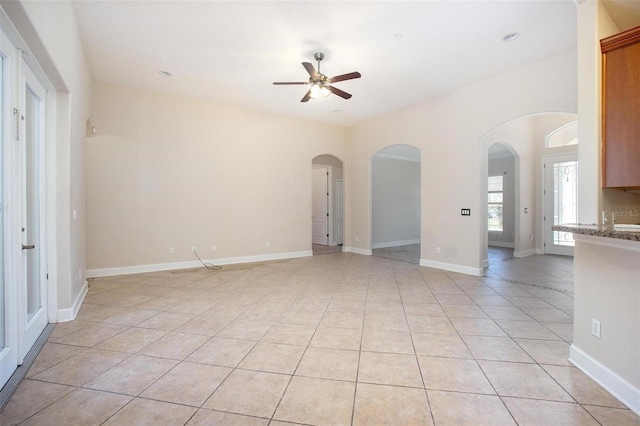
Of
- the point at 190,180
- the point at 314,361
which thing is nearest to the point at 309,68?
the point at 314,361

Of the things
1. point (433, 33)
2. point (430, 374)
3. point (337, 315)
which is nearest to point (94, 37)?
point (433, 33)

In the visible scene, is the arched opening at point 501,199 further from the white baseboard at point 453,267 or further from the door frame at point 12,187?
the door frame at point 12,187

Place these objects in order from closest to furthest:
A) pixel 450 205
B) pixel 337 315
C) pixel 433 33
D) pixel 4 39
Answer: pixel 4 39
pixel 337 315
pixel 433 33
pixel 450 205

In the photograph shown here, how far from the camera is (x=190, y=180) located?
564cm

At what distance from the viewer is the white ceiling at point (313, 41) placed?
10.0ft

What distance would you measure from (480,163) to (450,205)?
88 centimetres

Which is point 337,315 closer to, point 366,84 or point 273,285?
point 273,285

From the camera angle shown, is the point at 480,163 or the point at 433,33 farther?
the point at 480,163

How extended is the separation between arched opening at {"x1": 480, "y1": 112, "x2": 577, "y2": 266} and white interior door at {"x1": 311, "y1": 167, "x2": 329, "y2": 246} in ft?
14.4

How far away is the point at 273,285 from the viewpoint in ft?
14.7

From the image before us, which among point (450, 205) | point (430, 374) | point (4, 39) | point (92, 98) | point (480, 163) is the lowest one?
point (430, 374)

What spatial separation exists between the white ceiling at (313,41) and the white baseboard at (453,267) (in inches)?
124

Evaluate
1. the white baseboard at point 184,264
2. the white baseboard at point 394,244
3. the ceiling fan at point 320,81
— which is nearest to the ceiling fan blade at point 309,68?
the ceiling fan at point 320,81

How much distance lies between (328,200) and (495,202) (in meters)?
5.13
